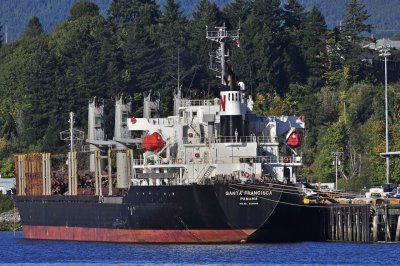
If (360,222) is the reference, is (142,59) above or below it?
above

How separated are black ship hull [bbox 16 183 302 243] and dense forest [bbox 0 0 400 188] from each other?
169 feet

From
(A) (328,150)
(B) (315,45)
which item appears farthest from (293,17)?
(A) (328,150)

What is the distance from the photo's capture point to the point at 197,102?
112188 millimetres

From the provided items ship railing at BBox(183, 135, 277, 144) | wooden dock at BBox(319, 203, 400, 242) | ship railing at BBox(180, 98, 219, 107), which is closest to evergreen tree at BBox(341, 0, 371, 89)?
ship railing at BBox(180, 98, 219, 107)

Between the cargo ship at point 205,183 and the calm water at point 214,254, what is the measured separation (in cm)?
141

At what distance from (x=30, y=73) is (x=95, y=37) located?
811cm

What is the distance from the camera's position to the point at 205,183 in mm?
98188

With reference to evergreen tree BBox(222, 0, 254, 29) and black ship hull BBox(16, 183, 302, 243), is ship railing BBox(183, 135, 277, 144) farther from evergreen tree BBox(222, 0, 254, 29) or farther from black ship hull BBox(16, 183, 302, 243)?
evergreen tree BBox(222, 0, 254, 29)

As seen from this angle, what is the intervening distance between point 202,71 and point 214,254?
8267cm

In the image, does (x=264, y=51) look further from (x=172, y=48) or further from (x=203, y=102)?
(x=203, y=102)

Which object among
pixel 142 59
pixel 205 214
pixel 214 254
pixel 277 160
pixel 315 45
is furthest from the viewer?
pixel 315 45

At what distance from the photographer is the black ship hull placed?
96.8 metres

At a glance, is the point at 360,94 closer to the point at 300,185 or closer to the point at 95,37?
the point at 95,37

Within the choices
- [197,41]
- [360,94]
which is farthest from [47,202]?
[197,41]
